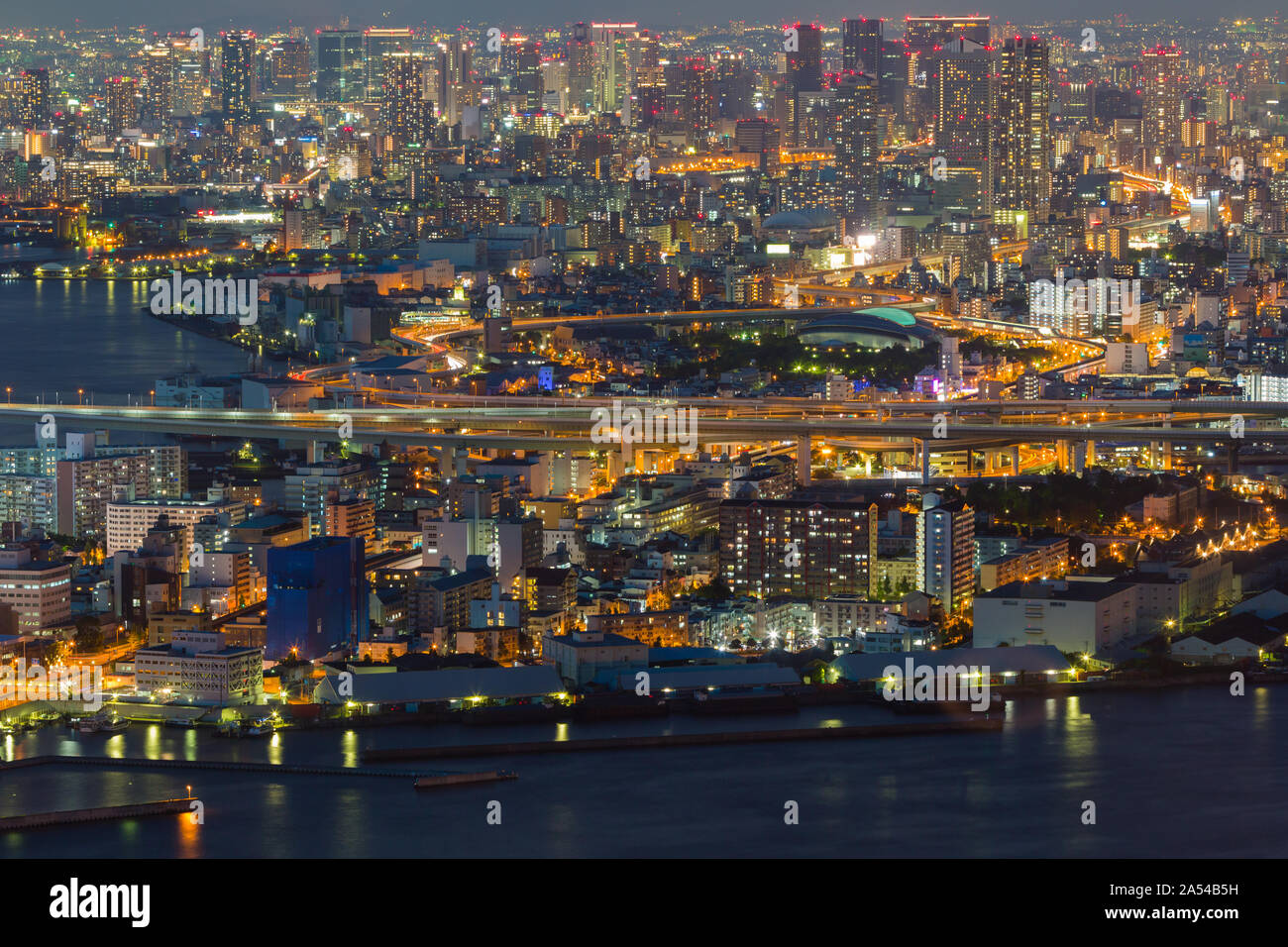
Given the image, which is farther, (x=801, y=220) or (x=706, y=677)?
(x=801, y=220)

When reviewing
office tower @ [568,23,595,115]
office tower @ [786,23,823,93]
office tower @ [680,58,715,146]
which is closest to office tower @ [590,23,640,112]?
office tower @ [568,23,595,115]

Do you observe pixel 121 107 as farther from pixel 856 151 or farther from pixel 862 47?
pixel 856 151

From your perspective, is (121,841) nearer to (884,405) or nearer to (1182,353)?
(884,405)

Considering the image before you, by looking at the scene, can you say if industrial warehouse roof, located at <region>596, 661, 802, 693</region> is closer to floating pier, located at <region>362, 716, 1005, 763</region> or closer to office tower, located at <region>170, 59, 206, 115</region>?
floating pier, located at <region>362, 716, 1005, 763</region>

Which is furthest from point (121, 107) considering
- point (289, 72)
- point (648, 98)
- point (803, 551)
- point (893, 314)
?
point (803, 551)

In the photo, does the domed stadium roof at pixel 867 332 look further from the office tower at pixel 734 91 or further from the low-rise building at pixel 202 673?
the office tower at pixel 734 91

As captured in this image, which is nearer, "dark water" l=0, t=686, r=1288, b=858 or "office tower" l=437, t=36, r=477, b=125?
"dark water" l=0, t=686, r=1288, b=858
